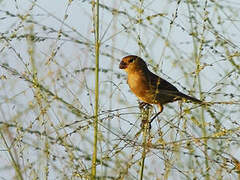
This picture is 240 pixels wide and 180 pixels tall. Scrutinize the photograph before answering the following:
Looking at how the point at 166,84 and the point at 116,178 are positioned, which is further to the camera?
the point at 166,84

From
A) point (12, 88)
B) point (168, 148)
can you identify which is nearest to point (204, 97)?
point (168, 148)

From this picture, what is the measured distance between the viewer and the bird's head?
195 inches

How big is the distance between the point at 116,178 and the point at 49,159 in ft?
1.42

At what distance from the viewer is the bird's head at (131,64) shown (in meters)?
4.95

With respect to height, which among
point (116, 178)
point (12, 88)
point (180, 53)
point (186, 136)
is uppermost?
point (180, 53)

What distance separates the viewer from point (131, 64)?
4.98 m

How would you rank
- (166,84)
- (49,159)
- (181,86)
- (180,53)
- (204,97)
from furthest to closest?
(166,84)
(180,53)
(181,86)
(204,97)
(49,159)

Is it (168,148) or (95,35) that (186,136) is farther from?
(95,35)

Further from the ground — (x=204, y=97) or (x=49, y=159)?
(x=204, y=97)

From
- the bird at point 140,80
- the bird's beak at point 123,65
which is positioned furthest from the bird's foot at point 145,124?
the bird's beak at point 123,65

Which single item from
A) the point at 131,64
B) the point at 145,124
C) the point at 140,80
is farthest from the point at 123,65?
the point at 145,124

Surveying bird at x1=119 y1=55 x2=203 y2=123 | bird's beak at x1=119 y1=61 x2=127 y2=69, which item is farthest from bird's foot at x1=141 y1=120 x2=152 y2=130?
bird's beak at x1=119 y1=61 x2=127 y2=69

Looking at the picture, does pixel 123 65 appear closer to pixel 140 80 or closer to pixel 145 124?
pixel 140 80

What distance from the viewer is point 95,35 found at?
10.0 feet
